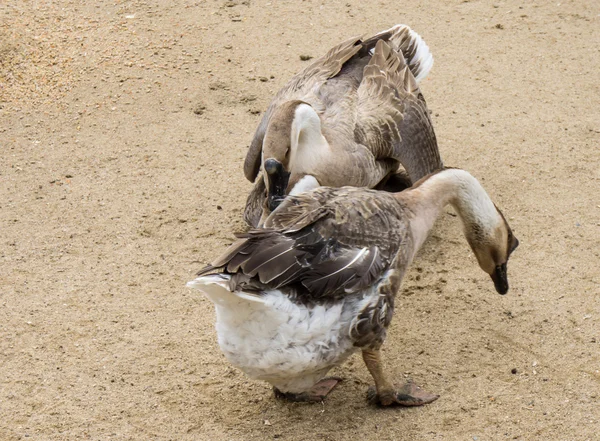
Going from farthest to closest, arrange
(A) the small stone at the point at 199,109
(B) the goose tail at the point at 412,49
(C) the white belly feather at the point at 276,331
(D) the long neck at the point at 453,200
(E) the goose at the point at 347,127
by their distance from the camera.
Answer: (A) the small stone at the point at 199,109 → (B) the goose tail at the point at 412,49 → (E) the goose at the point at 347,127 → (D) the long neck at the point at 453,200 → (C) the white belly feather at the point at 276,331

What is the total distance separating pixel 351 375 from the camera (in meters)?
5.11

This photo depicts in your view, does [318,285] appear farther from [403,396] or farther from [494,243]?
[494,243]

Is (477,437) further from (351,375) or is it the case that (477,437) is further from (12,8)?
(12,8)

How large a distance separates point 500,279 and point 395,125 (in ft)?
5.65

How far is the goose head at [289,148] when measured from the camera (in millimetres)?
5613

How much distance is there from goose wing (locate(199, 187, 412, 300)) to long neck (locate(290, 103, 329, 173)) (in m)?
1.02

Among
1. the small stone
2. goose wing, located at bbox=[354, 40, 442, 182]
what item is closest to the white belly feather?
goose wing, located at bbox=[354, 40, 442, 182]

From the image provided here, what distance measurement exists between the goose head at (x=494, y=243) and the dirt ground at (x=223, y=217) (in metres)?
0.35

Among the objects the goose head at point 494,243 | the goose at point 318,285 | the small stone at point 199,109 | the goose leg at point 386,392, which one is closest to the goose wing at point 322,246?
the goose at point 318,285

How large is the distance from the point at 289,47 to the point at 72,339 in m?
4.81

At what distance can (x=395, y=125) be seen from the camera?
6488 millimetres

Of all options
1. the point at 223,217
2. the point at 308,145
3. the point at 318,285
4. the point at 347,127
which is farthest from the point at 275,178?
the point at 318,285

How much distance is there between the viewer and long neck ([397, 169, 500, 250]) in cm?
500

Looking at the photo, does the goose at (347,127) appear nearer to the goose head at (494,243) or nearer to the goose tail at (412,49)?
the goose tail at (412,49)
